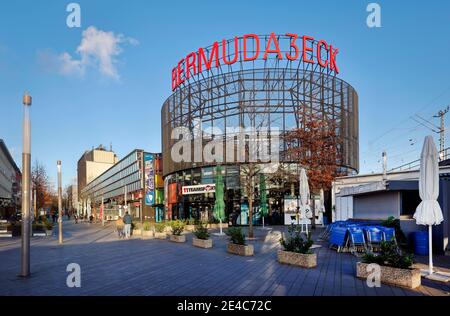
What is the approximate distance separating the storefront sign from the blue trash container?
27236 mm

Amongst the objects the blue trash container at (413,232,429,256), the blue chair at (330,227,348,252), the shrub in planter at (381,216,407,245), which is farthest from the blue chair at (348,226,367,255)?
the blue trash container at (413,232,429,256)

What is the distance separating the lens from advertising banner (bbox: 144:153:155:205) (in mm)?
57972

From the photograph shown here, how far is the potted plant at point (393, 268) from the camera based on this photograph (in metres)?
8.59

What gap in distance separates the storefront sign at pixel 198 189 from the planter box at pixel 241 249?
2477 centimetres

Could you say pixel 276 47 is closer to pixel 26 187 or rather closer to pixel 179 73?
pixel 179 73

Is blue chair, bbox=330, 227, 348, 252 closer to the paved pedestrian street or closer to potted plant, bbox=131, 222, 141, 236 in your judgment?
the paved pedestrian street

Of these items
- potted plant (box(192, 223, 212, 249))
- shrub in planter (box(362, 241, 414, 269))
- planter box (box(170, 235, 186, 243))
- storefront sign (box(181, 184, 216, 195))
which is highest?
storefront sign (box(181, 184, 216, 195))

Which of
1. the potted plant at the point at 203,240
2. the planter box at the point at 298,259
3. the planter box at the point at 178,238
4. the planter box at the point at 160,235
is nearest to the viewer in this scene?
the planter box at the point at 298,259

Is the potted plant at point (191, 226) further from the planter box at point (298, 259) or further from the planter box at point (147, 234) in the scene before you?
the planter box at point (298, 259)

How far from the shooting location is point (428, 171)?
10.2m

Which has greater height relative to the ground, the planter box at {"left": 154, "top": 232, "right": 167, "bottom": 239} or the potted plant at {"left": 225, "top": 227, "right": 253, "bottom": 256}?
the potted plant at {"left": 225, "top": 227, "right": 253, "bottom": 256}

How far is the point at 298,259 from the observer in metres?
11.6

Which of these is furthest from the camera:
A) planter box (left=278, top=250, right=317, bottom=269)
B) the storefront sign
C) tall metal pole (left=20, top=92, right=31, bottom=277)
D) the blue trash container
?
the storefront sign

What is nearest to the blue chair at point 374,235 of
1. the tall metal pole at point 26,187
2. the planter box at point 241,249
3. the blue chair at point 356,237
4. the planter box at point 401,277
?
the blue chair at point 356,237
